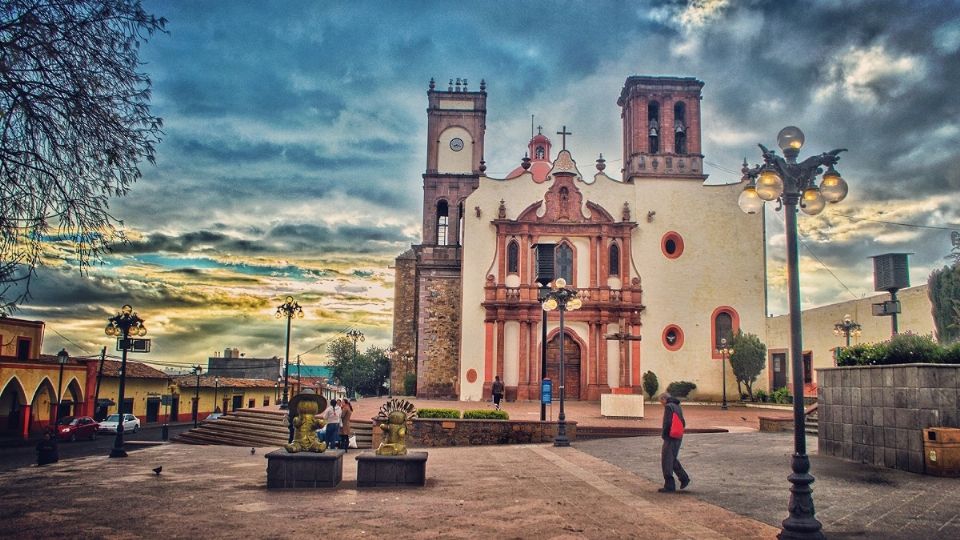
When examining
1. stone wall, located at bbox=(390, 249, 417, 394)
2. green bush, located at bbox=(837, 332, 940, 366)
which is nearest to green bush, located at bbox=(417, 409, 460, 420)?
green bush, located at bbox=(837, 332, 940, 366)

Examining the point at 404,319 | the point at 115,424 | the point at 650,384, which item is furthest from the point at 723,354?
the point at 115,424

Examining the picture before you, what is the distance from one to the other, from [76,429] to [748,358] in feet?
96.9

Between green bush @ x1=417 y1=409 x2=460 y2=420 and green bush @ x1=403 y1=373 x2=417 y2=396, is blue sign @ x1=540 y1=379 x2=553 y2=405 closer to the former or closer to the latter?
green bush @ x1=417 y1=409 x2=460 y2=420

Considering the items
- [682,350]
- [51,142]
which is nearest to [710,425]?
[682,350]

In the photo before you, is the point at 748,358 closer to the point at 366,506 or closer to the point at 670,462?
the point at 670,462

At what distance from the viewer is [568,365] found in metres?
34.7

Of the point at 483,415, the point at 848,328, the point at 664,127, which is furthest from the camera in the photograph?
the point at 664,127

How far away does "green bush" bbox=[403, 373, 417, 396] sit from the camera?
4022 centimetres

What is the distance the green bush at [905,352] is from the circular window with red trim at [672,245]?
894 inches

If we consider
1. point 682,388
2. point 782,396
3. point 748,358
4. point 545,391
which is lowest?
point 782,396

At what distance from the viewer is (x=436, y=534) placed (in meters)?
7.47

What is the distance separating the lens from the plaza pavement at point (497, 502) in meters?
7.66

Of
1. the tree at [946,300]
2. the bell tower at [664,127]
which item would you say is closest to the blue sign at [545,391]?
the tree at [946,300]

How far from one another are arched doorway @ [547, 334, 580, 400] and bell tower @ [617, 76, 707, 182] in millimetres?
9180
